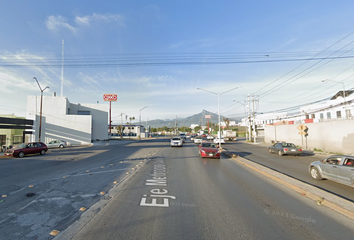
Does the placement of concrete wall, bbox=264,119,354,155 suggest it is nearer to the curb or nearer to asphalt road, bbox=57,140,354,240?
the curb

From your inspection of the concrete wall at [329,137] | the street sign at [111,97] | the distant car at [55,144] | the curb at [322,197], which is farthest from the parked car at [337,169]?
the street sign at [111,97]

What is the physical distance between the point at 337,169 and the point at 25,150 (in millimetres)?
24753

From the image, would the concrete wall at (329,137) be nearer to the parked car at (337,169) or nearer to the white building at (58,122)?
the parked car at (337,169)

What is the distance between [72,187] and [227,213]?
5.91 m

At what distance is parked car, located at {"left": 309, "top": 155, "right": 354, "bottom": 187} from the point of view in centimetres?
788

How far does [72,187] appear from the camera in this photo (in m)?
7.89

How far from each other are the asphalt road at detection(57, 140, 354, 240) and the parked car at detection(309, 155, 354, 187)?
251 centimetres

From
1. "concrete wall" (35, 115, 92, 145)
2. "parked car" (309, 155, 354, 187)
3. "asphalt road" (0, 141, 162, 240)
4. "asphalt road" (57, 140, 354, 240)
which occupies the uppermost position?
"concrete wall" (35, 115, 92, 145)

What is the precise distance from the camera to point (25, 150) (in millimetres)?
20391

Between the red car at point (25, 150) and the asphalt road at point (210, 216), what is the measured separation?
58.9ft

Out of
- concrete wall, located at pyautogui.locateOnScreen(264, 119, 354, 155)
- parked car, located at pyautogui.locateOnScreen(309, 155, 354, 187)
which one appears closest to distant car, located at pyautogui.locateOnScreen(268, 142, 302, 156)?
concrete wall, located at pyautogui.locateOnScreen(264, 119, 354, 155)

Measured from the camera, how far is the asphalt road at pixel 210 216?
13.9 feet

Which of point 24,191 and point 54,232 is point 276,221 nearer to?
point 54,232

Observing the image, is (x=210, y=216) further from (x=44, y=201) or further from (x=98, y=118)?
(x=98, y=118)
